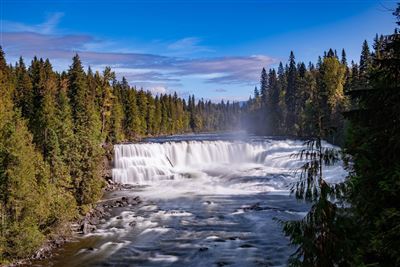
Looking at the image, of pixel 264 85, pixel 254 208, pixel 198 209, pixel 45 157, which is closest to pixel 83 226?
pixel 45 157

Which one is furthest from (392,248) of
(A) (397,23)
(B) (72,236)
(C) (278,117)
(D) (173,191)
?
(C) (278,117)

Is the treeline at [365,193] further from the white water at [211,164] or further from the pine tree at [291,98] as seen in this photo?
the pine tree at [291,98]

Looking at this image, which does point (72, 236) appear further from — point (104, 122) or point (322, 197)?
point (104, 122)

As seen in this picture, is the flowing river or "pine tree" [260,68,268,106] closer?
the flowing river

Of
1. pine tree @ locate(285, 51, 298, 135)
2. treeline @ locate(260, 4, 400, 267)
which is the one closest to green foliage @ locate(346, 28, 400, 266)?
treeline @ locate(260, 4, 400, 267)

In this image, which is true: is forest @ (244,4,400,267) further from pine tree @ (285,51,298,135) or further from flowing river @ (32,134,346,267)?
pine tree @ (285,51,298,135)

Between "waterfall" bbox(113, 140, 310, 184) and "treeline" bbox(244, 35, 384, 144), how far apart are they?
289 inches

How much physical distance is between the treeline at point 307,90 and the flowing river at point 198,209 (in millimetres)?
11523

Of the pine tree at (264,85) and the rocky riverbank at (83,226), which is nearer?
the rocky riverbank at (83,226)

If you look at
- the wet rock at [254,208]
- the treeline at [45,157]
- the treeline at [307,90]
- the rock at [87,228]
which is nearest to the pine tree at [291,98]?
the treeline at [307,90]

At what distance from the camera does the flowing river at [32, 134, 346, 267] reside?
84.2ft

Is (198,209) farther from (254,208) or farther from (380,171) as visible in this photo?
(380,171)

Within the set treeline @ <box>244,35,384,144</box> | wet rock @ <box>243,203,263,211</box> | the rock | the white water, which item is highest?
treeline @ <box>244,35,384,144</box>

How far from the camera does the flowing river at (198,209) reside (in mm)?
25664
